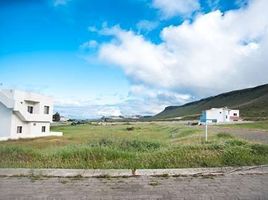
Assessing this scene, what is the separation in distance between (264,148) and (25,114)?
36693 millimetres

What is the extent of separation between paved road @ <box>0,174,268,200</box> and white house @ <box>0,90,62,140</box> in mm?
33759

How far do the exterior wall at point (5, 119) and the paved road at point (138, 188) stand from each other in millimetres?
35072

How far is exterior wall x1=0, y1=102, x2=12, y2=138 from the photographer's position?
130 ft

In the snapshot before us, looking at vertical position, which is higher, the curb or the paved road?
the curb

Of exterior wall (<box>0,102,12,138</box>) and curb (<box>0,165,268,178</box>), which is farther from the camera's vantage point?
exterior wall (<box>0,102,12,138</box>)

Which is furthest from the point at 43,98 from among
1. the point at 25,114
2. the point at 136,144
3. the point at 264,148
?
the point at 264,148

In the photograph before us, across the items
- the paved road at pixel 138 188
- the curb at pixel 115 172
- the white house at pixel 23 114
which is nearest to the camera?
the paved road at pixel 138 188

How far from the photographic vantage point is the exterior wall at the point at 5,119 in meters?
39.5

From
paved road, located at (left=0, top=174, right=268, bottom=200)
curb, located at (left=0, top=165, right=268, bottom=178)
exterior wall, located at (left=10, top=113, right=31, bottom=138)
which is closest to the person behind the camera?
paved road, located at (left=0, top=174, right=268, bottom=200)

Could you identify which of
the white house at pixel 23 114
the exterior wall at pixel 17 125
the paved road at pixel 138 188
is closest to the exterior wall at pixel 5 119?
the white house at pixel 23 114

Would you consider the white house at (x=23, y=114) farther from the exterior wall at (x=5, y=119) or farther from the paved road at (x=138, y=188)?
the paved road at (x=138, y=188)

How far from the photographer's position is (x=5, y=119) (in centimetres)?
3975

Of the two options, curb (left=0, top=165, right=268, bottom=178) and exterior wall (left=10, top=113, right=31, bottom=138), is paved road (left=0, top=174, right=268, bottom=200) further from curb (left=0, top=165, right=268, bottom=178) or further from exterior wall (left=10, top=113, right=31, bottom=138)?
exterior wall (left=10, top=113, right=31, bottom=138)

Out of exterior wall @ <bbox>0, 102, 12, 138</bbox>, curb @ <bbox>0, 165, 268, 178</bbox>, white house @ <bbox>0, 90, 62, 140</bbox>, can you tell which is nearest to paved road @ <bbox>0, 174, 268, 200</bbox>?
curb @ <bbox>0, 165, 268, 178</bbox>
